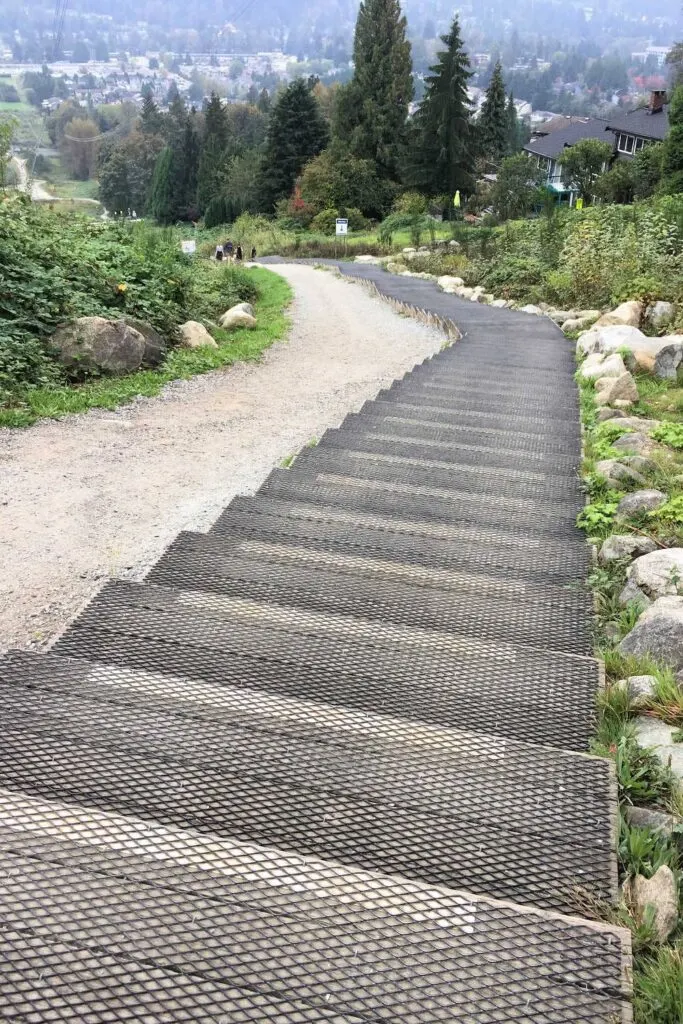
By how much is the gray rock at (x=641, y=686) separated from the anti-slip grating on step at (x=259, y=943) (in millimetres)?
1232

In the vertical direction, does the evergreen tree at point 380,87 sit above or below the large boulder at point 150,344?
above

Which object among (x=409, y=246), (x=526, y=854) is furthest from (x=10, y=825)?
(x=409, y=246)

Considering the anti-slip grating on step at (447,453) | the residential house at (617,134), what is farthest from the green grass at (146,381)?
the residential house at (617,134)

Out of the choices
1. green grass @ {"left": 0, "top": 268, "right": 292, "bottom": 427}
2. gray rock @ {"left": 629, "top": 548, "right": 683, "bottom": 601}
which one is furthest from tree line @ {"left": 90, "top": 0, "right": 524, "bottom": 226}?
gray rock @ {"left": 629, "top": 548, "right": 683, "bottom": 601}

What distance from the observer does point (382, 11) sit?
49625 mm

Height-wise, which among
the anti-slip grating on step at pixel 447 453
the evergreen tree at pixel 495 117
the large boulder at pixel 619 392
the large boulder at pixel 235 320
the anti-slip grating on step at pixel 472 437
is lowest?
the anti-slip grating on step at pixel 447 453

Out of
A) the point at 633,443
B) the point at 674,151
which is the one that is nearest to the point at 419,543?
the point at 633,443

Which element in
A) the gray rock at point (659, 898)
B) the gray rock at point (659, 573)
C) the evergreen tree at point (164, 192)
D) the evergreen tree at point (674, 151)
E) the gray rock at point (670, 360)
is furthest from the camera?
the evergreen tree at point (164, 192)

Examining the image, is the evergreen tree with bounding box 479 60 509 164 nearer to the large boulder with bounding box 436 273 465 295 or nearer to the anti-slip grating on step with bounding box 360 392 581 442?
the large boulder with bounding box 436 273 465 295

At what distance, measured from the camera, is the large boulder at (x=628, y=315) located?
10766mm

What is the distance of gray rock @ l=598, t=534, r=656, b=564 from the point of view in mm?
3844

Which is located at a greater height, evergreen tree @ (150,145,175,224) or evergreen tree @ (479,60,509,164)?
evergreen tree @ (479,60,509,164)

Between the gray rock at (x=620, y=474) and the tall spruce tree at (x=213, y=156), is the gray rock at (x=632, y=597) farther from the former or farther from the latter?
the tall spruce tree at (x=213, y=156)

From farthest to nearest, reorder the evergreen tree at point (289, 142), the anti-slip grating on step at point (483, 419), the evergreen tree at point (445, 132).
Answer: the evergreen tree at point (289, 142), the evergreen tree at point (445, 132), the anti-slip grating on step at point (483, 419)
